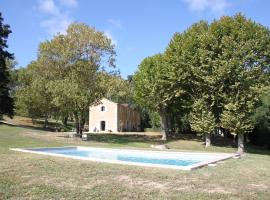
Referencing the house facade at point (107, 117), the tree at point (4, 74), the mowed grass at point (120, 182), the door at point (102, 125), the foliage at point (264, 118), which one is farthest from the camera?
the door at point (102, 125)

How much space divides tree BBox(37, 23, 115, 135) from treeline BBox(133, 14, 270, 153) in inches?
284

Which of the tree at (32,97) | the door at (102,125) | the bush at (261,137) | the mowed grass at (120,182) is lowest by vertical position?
the mowed grass at (120,182)

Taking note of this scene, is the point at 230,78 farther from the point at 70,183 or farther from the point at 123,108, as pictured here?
the point at 123,108

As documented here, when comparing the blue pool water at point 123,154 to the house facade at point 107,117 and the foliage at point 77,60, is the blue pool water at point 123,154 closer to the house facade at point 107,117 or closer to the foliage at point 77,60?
the foliage at point 77,60

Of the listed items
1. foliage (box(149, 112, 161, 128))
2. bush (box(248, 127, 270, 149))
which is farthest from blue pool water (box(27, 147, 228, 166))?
foliage (box(149, 112, 161, 128))

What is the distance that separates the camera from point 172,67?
36.3m

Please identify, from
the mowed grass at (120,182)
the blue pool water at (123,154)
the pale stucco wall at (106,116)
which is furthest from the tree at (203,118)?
the pale stucco wall at (106,116)

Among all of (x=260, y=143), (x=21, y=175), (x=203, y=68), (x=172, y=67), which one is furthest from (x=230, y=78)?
(x=21, y=175)

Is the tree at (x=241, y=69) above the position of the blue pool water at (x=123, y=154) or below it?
above

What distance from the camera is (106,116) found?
65375 millimetres

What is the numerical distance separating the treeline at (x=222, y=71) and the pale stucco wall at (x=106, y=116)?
90.1 feet

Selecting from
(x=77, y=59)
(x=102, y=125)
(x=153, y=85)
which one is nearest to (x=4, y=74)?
(x=77, y=59)

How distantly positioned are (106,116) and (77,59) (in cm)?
2979

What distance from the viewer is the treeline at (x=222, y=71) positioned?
31.2 meters
